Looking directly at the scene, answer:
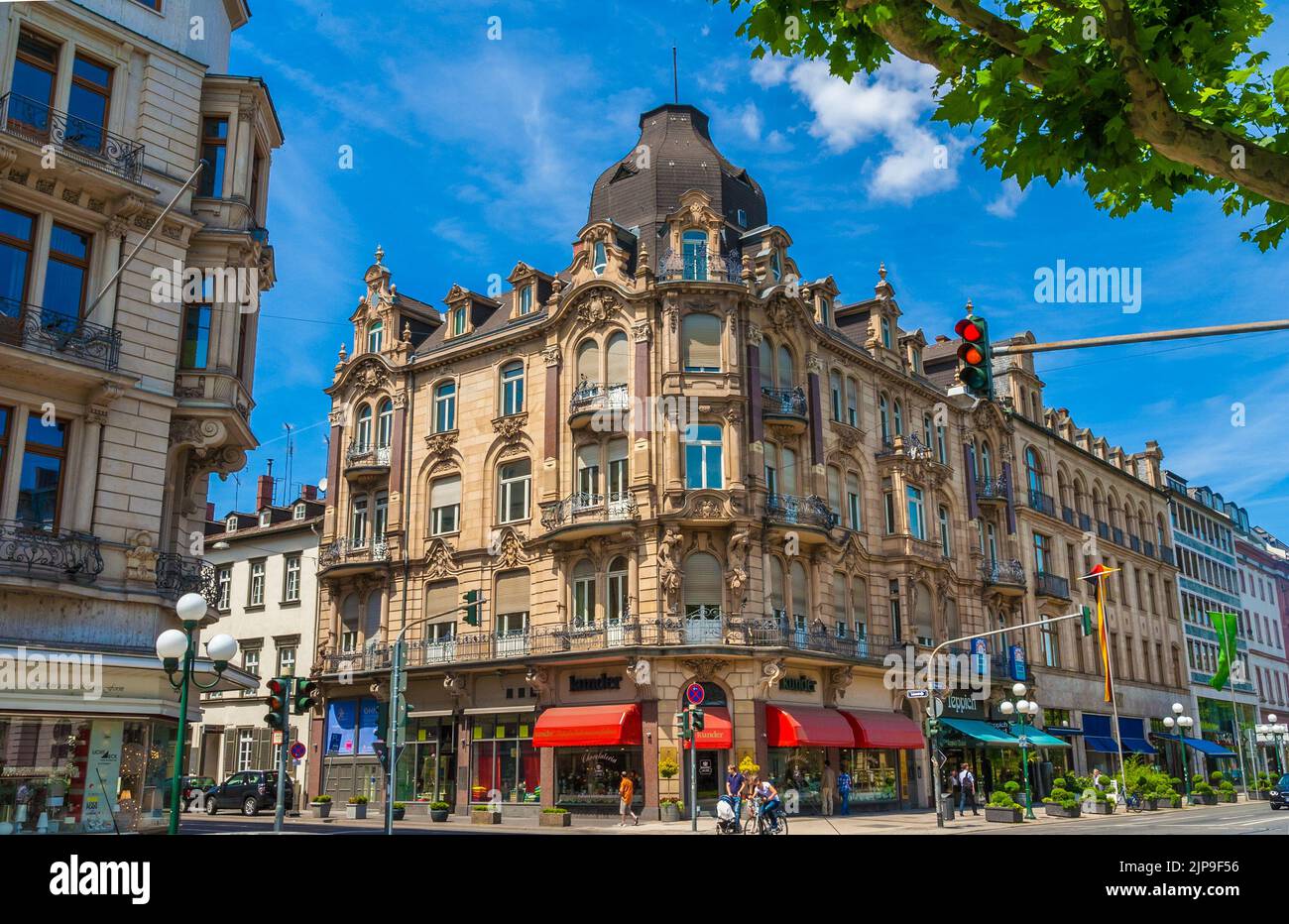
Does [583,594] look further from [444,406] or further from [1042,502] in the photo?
[1042,502]

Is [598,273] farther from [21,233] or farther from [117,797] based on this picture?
[117,797]

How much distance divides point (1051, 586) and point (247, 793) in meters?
38.8

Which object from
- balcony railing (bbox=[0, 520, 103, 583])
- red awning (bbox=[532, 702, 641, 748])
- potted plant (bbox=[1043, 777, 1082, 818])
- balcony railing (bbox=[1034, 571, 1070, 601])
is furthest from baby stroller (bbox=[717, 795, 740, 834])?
balcony railing (bbox=[1034, 571, 1070, 601])

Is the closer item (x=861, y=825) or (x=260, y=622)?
(x=861, y=825)

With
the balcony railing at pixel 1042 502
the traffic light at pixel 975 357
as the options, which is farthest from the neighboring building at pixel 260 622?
the traffic light at pixel 975 357

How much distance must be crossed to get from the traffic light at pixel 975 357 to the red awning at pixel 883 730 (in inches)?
1115

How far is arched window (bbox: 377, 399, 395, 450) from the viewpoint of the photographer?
45.0 metres

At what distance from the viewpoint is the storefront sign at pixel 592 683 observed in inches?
1399

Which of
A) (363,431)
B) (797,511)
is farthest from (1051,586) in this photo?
(363,431)

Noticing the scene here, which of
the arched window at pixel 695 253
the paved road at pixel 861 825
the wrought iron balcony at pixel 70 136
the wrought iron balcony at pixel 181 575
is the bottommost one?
the paved road at pixel 861 825

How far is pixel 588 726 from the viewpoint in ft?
114

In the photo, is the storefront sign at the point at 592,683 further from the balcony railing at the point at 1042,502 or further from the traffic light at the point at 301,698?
the balcony railing at the point at 1042,502

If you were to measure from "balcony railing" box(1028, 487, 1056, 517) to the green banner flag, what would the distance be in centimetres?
1361
